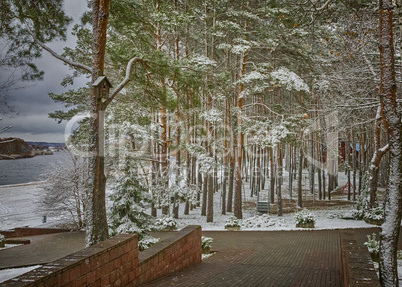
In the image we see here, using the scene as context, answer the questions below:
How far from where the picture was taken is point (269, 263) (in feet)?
29.0

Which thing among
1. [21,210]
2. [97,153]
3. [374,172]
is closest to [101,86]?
[97,153]

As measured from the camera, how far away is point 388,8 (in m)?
5.88

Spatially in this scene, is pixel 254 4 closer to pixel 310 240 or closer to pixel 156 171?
pixel 156 171

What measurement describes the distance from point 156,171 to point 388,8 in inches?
519

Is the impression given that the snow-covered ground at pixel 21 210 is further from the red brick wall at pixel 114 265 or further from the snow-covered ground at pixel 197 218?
the red brick wall at pixel 114 265

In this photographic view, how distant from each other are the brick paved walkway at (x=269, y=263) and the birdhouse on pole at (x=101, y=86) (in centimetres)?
484

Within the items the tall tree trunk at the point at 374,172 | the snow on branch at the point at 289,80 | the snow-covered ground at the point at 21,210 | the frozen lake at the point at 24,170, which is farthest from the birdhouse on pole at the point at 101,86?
the snow-covered ground at the point at 21,210

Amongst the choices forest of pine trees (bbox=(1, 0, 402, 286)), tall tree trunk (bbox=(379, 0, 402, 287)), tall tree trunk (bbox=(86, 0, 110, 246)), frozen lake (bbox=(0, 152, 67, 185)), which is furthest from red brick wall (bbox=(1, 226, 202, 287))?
frozen lake (bbox=(0, 152, 67, 185))

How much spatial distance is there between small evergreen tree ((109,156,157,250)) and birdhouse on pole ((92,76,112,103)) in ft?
8.79

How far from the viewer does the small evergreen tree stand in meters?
9.91

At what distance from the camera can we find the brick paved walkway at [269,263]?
6.62 m

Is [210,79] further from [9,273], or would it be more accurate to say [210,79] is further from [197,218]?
[197,218]

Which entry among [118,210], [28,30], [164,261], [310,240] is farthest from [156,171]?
[164,261]

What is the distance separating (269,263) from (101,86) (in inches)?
256
